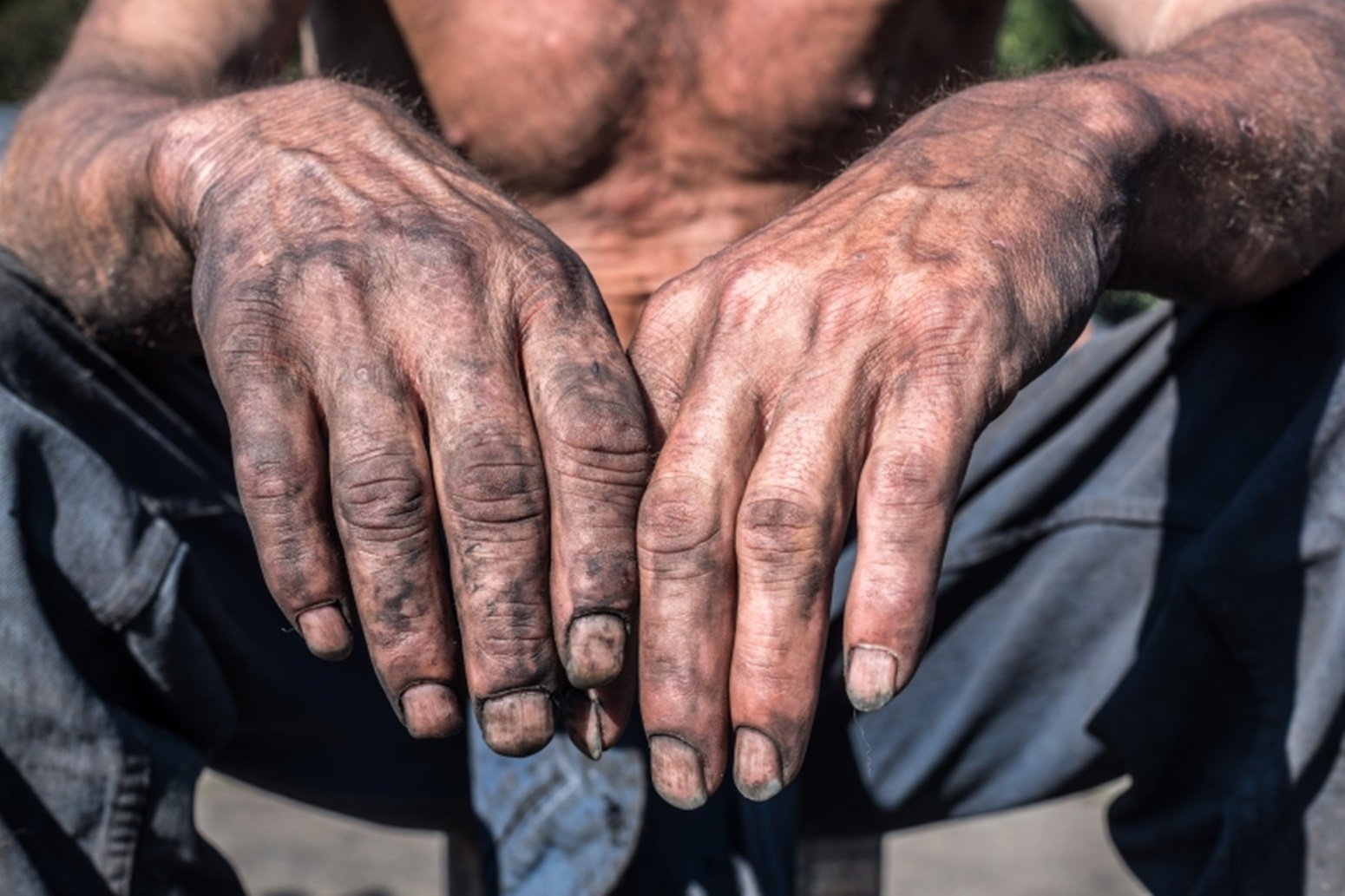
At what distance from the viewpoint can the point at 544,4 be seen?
4.64 ft

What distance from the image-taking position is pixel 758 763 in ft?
2.45

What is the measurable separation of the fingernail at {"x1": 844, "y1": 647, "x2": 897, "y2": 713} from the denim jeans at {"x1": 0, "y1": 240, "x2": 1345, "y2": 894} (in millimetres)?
471

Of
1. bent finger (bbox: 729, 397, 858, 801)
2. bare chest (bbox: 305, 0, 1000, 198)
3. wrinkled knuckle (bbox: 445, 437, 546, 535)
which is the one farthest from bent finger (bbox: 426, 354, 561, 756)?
bare chest (bbox: 305, 0, 1000, 198)

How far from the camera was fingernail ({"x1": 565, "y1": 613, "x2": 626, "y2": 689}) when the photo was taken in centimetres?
75

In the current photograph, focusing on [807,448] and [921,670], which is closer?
[807,448]

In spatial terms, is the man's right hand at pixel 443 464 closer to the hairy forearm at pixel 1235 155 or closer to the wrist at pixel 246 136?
the wrist at pixel 246 136

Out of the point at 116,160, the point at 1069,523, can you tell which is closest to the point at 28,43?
the point at 116,160

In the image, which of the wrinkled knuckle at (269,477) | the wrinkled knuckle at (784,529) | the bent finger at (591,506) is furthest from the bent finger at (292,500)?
the wrinkled knuckle at (784,529)

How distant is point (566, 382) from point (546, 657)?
0.45 feet

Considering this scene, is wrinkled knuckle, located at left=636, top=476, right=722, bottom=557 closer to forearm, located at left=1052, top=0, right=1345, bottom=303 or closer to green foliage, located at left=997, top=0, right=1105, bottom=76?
forearm, located at left=1052, top=0, right=1345, bottom=303

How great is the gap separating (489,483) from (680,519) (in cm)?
10

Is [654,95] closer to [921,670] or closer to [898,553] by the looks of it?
[921,670]

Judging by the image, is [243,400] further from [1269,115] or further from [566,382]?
[1269,115]

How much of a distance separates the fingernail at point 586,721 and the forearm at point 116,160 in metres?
0.46
